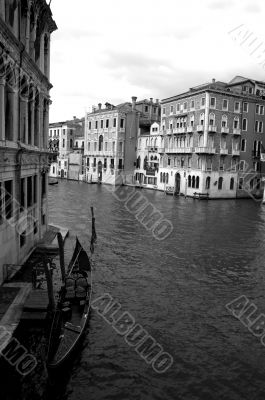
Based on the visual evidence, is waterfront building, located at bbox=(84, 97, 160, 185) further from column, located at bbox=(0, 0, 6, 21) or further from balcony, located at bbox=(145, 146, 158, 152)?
column, located at bbox=(0, 0, 6, 21)

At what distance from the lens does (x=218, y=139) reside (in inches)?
1804

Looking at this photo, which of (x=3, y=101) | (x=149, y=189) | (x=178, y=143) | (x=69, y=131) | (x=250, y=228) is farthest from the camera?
(x=69, y=131)

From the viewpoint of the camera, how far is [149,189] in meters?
56.5

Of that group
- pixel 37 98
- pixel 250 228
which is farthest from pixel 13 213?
pixel 250 228

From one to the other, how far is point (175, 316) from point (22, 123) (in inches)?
344

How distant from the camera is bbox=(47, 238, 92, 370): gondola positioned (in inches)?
324

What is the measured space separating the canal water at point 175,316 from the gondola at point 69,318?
66 centimetres

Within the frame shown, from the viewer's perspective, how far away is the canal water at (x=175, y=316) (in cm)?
856

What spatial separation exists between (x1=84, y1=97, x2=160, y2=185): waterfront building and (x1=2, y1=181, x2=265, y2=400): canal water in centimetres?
3643

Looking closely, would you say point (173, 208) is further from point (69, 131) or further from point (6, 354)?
point (69, 131)

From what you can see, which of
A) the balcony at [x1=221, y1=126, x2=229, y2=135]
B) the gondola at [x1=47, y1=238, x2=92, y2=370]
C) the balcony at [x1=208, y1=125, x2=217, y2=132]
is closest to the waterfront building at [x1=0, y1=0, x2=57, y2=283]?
the gondola at [x1=47, y1=238, x2=92, y2=370]

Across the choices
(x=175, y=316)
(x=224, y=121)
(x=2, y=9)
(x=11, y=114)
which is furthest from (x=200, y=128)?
(x=2, y=9)

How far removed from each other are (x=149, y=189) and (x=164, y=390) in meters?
48.3

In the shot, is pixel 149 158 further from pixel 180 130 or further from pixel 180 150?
pixel 180 130
